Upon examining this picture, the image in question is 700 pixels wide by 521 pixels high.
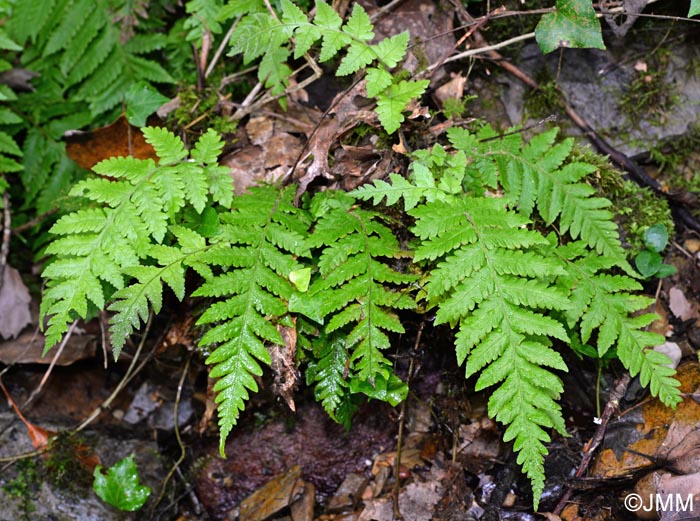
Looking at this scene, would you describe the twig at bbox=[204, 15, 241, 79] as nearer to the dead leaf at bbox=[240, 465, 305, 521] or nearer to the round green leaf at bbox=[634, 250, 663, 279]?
the dead leaf at bbox=[240, 465, 305, 521]

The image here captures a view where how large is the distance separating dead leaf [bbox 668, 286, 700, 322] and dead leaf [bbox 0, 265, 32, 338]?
4320 millimetres

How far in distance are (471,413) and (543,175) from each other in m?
1.51

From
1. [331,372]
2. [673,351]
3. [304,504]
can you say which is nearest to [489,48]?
[673,351]

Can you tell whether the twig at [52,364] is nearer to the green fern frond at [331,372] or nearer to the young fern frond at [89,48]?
the young fern frond at [89,48]

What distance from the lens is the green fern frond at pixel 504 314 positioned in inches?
99.3

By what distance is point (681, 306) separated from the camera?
133 inches

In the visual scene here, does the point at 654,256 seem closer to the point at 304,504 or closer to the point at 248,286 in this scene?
the point at 248,286

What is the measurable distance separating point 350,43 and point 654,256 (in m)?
2.19

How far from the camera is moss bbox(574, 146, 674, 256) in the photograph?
3398 mm

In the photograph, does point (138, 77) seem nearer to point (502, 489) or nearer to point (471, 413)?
point (471, 413)

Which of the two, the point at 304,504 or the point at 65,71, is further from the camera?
the point at 65,71

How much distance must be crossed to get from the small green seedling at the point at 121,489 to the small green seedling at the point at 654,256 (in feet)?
10.9

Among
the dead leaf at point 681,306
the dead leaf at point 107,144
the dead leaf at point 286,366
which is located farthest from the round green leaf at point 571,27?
the dead leaf at point 107,144

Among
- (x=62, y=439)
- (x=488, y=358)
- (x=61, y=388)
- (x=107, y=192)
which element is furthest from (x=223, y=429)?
(x=61, y=388)
